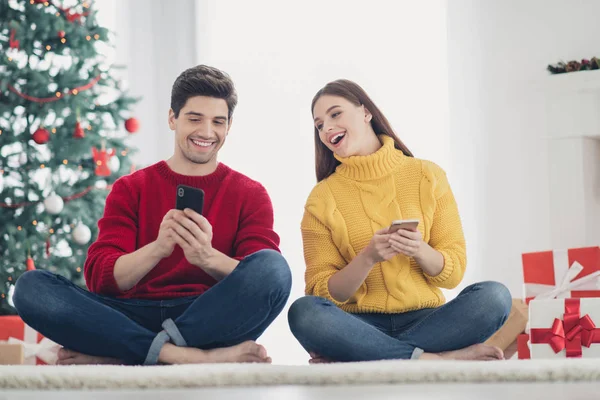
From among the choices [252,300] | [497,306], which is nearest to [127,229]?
[252,300]

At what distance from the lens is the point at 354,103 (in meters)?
2.15

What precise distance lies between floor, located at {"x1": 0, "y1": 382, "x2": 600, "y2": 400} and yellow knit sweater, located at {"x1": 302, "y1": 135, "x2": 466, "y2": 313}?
64 cm

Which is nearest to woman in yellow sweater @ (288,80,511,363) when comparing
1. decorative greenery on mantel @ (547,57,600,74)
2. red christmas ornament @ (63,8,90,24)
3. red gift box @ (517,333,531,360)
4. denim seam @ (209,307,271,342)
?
denim seam @ (209,307,271,342)

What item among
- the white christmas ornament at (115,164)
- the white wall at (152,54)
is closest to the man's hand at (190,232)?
the white christmas ornament at (115,164)

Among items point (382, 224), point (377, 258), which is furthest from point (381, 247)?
Result: point (382, 224)

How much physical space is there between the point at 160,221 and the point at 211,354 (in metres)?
0.36

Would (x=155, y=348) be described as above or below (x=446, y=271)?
below

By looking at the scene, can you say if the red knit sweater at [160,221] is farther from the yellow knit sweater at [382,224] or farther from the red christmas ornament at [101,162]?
the red christmas ornament at [101,162]

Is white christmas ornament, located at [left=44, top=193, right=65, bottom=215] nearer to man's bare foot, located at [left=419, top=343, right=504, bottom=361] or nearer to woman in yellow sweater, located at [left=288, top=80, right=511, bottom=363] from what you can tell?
woman in yellow sweater, located at [left=288, top=80, right=511, bottom=363]

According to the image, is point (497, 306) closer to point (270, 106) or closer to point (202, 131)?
point (202, 131)

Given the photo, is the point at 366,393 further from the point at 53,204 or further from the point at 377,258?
the point at 53,204

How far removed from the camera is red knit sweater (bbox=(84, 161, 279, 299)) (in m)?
1.97

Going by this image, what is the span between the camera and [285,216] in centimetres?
415

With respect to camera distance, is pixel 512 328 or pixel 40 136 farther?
pixel 40 136
